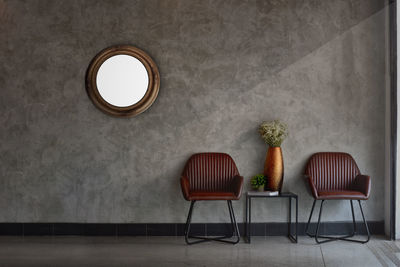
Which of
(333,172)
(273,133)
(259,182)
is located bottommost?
(259,182)

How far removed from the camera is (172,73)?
16.8 ft

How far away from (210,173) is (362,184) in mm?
1722

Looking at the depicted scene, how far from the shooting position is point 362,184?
471 centimetres

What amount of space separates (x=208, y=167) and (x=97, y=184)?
137 cm

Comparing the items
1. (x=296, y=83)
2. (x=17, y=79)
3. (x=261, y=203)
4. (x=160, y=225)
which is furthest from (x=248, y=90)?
(x=17, y=79)

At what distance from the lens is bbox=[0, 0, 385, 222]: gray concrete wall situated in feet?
16.7

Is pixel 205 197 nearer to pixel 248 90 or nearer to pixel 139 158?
pixel 139 158

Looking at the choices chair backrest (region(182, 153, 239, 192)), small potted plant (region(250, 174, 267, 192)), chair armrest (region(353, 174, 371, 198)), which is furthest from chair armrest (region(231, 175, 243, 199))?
chair armrest (region(353, 174, 371, 198))

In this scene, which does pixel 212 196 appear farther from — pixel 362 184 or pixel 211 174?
pixel 362 184

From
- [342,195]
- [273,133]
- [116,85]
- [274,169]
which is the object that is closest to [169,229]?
[274,169]

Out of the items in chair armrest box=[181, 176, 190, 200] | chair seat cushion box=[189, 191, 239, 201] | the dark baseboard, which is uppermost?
chair armrest box=[181, 176, 190, 200]

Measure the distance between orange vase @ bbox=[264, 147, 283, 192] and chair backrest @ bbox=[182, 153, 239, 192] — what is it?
0.37 metres

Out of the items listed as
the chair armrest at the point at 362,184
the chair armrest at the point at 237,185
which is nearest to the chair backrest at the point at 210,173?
the chair armrest at the point at 237,185

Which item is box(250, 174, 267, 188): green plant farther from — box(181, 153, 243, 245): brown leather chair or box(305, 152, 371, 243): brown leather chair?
box(305, 152, 371, 243): brown leather chair
